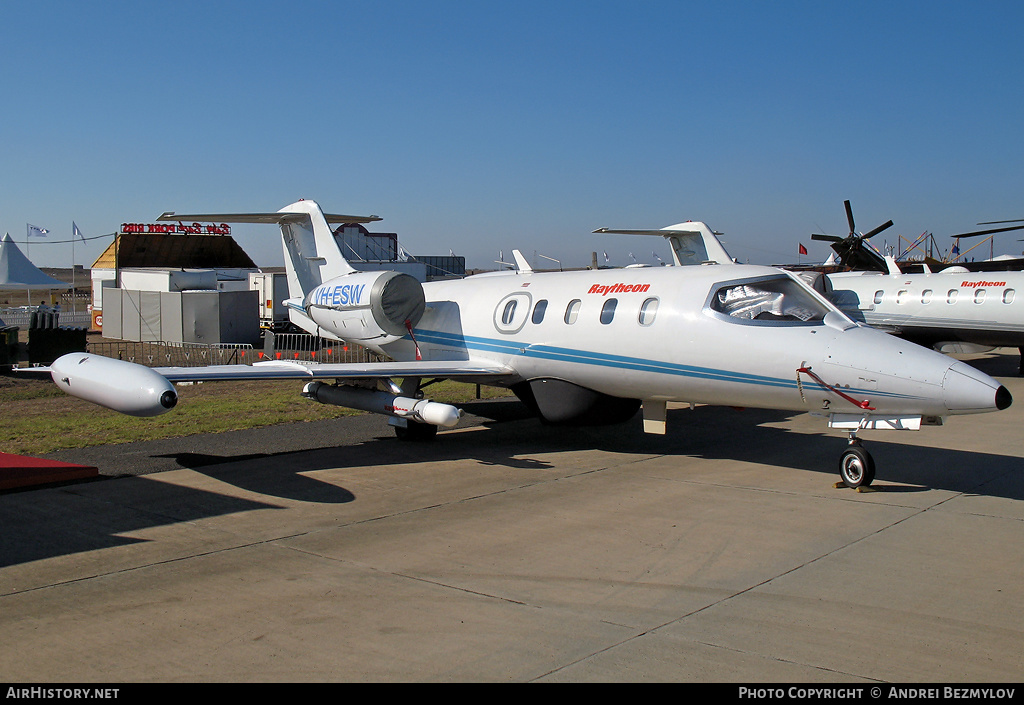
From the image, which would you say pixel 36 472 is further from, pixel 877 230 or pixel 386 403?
pixel 877 230

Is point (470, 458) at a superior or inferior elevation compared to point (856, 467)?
inferior

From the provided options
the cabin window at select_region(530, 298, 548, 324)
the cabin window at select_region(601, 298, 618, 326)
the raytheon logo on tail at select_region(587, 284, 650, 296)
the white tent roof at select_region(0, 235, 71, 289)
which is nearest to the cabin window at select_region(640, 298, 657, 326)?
the raytheon logo on tail at select_region(587, 284, 650, 296)

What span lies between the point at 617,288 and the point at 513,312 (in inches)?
73.3

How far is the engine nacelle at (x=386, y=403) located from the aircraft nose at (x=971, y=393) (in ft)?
18.2

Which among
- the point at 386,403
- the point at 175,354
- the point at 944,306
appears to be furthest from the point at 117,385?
the point at 944,306

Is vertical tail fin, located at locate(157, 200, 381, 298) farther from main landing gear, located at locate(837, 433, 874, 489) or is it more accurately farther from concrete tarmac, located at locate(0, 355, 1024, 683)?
main landing gear, located at locate(837, 433, 874, 489)

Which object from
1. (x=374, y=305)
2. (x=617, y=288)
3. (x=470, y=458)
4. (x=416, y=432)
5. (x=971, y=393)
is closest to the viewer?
(x=971, y=393)

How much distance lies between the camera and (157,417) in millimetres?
15047

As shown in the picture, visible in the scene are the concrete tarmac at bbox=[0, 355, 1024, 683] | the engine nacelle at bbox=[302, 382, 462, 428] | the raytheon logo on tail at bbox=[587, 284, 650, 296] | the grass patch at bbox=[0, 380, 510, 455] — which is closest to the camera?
the concrete tarmac at bbox=[0, 355, 1024, 683]

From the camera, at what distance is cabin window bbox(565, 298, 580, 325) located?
1161 centimetres

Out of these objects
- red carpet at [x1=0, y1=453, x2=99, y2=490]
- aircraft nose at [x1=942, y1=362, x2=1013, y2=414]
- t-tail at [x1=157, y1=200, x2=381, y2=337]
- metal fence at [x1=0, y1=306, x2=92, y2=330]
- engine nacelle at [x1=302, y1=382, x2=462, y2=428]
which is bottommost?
red carpet at [x1=0, y1=453, x2=99, y2=490]

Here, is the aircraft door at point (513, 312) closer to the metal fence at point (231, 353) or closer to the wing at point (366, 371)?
the wing at point (366, 371)

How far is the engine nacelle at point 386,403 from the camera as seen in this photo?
428 inches

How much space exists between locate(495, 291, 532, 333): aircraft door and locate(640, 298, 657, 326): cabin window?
2.09m
